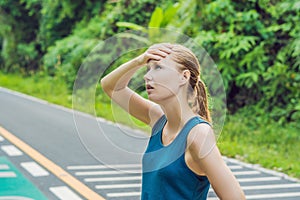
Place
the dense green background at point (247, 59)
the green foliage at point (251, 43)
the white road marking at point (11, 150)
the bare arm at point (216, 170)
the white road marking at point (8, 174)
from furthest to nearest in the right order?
the green foliage at point (251, 43) < the dense green background at point (247, 59) < the white road marking at point (11, 150) < the white road marking at point (8, 174) < the bare arm at point (216, 170)

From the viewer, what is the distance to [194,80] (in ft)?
6.05

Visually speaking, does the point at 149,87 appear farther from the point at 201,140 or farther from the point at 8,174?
the point at 8,174

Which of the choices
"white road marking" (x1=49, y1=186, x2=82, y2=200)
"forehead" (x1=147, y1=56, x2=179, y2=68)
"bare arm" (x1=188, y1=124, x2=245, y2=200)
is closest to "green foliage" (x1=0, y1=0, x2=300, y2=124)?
"white road marking" (x1=49, y1=186, x2=82, y2=200)

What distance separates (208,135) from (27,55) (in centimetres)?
2177

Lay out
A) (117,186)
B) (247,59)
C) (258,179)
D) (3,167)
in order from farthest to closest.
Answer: (247,59)
(3,167)
(258,179)
(117,186)

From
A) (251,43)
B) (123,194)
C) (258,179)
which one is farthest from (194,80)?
(251,43)

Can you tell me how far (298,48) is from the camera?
33.3ft

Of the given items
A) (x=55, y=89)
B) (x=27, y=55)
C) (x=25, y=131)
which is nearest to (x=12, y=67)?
(x=27, y=55)

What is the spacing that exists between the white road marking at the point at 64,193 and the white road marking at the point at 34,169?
659 mm

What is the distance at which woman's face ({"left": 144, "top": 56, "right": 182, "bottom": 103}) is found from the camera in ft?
5.80

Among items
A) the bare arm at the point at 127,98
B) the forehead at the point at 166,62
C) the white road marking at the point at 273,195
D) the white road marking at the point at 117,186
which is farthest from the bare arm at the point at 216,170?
the white road marking at the point at 117,186

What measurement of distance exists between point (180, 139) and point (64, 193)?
4.68 m

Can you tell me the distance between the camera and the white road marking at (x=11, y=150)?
833 cm

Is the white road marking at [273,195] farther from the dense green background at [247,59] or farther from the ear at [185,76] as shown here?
the ear at [185,76]
